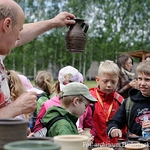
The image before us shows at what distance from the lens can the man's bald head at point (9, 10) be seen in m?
1.99

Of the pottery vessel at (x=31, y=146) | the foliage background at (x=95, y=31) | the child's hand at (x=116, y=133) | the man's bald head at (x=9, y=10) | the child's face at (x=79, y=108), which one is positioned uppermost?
the foliage background at (x=95, y=31)

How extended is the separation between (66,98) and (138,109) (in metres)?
1.03

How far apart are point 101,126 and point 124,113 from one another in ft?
2.49

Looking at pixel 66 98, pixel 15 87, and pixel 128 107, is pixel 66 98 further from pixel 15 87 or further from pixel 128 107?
pixel 128 107

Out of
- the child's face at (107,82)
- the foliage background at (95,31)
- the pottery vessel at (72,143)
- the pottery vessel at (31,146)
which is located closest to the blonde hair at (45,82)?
the child's face at (107,82)

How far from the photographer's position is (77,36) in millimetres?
3428

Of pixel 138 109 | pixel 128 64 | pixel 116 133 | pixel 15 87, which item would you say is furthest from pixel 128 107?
pixel 128 64

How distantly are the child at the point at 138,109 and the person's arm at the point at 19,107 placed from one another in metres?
1.49

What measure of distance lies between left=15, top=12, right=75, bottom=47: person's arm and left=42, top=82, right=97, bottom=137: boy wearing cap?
0.63 metres

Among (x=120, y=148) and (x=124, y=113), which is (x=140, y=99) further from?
(x=120, y=148)

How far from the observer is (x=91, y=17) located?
1481 inches

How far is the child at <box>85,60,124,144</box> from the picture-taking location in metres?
4.28

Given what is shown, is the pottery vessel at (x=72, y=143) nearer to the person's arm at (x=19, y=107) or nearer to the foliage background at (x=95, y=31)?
the person's arm at (x=19, y=107)

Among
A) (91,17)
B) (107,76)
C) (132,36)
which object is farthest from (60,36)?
(107,76)
